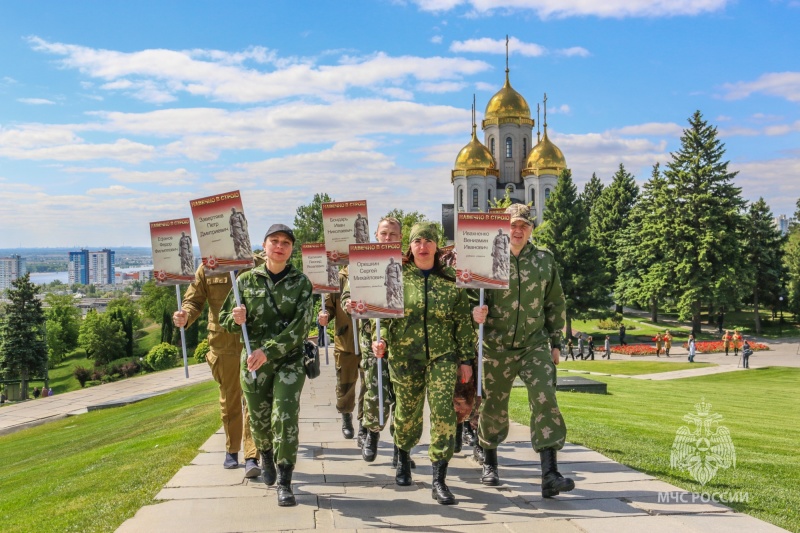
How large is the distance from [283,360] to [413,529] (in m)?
1.81

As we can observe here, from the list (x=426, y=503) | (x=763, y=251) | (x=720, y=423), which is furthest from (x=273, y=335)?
(x=763, y=251)

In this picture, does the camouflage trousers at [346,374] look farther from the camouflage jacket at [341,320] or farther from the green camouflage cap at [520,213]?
the green camouflage cap at [520,213]

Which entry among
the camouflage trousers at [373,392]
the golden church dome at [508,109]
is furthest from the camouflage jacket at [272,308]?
the golden church dome at [508,109]

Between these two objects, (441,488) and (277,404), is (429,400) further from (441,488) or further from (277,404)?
(277,404)

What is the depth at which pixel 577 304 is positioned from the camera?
46.3 meters

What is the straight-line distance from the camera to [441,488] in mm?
5324

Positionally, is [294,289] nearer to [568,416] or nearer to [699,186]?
[568,416]

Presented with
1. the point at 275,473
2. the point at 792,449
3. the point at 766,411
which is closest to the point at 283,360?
the point at 275,473

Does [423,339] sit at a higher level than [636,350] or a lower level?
higher

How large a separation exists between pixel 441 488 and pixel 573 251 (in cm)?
4339

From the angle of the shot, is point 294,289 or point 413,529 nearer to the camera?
point 413,529

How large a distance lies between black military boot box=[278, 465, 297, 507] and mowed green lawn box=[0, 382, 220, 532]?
1131 millimetres

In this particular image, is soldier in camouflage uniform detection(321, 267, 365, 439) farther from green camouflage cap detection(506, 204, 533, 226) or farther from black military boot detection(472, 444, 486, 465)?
green camouflage cap detection(506, 204, 533, 226)

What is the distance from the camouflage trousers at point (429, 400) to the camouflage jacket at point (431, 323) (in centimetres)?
9
